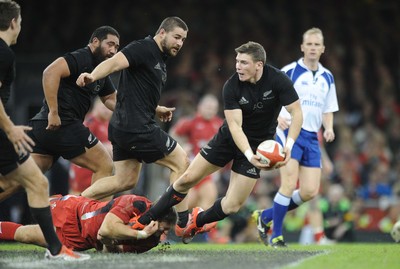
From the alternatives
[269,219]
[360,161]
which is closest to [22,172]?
[269,219]

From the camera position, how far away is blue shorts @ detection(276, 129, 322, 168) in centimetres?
1077

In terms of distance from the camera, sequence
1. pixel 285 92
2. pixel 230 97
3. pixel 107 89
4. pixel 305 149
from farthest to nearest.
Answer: pixel 305 149, pixel 107 89, pixel 285 92, pixel 230 97

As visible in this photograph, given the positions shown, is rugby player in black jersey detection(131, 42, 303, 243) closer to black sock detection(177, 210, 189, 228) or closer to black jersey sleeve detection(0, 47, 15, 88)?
black sock detection(177, 210, 189, 228)

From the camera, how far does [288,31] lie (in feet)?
65.9

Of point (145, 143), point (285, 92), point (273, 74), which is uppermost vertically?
point (273, 74)

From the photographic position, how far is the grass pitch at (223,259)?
767 cm

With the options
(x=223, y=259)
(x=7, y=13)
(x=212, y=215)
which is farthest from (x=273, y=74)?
(x=7, y=13)

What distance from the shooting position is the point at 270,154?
8.56 meters

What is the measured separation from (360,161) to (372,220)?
1.71 meters

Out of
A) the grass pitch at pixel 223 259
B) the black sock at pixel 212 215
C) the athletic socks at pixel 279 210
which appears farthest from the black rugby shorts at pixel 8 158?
the athletic socks at pixel 279 210

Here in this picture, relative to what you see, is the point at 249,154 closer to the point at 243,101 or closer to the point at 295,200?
the point at 243,101

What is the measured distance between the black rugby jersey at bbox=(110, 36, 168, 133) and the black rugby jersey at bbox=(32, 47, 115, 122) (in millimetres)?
452

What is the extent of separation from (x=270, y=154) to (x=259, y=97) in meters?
0.86

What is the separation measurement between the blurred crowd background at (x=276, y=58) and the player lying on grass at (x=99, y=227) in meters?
6.10
